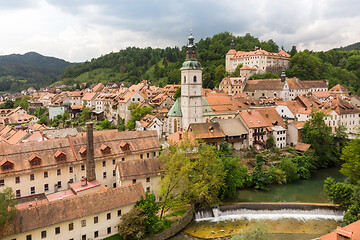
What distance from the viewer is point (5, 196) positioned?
21781 mm

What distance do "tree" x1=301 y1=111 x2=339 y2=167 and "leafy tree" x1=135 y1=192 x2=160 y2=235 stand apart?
3764cm

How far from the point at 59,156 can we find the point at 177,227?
15.9m

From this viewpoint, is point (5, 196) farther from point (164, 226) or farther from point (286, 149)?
point (286, 149)

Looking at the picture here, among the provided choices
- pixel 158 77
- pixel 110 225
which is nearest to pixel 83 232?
pixel 110 225

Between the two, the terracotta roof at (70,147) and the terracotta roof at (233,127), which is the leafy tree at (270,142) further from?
the terracotta roof at (70,147)

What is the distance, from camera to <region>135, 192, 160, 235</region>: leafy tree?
26.3 m

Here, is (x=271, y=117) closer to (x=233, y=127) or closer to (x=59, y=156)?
(x=233, y=127)

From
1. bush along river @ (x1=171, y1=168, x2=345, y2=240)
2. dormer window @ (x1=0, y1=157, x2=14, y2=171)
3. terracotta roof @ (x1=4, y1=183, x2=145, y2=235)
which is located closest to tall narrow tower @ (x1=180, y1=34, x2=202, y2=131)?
bush along river @ (x1=171, y1=168, x2=345, y2=240)

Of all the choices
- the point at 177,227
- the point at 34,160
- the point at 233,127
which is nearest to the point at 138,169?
the point at 177,227

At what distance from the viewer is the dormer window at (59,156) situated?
31.8 meters

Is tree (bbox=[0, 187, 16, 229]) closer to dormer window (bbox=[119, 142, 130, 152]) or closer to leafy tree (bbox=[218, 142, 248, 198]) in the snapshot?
dormer window (bbox=[119, 142, 130, 152])

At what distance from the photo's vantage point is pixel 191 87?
5469 centimetres

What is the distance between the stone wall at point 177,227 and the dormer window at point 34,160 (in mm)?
15258

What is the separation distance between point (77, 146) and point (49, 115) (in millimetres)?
62890
